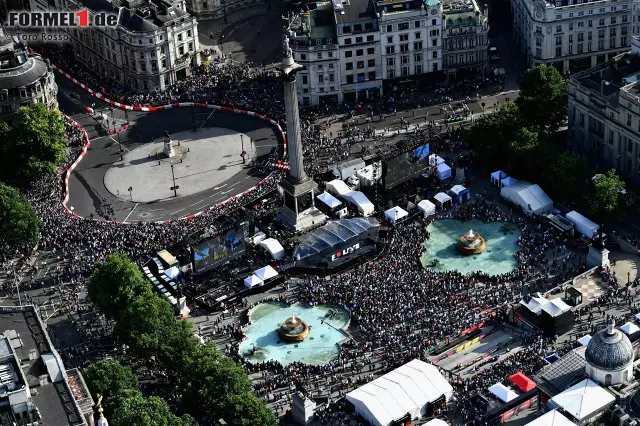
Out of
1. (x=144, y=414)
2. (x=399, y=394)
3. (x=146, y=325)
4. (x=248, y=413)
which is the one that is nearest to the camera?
(x=144, y=414)

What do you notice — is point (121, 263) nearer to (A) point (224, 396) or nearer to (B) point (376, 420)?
(A) point (224, 396)

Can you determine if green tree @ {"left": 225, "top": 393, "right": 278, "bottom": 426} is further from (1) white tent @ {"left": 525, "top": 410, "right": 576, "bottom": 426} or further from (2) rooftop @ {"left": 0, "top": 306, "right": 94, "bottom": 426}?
(1) white tent @ {"left": 525, "top": 410, "right": 576, "bottom": 426}

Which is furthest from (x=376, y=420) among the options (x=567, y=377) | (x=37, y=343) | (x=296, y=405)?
(x=37, y=343)

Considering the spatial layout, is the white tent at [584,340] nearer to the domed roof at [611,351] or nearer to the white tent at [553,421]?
the domed roof at [611,351]

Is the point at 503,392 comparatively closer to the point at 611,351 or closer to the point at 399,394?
the point at 399,394

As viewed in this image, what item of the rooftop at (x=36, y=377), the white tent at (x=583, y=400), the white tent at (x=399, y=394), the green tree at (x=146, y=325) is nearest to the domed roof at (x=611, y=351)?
the white tent at (x=583, y=400)

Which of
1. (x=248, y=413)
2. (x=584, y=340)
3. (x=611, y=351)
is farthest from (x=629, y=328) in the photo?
(x=248, y=413)
